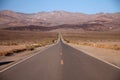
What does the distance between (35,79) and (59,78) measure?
1.06 meters

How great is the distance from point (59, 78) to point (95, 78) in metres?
1.60

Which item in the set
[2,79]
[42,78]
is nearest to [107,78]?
[42,78]

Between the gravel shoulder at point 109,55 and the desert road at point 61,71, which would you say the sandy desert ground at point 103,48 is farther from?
the desert road at point 61,71

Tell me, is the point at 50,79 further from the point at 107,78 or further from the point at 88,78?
the point at 107,78

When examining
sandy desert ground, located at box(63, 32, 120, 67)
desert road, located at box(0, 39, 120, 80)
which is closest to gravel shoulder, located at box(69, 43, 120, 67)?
sandy desert ground, located at box(63, 32, 120, 67)

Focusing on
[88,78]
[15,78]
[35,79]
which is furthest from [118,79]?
[15,78]

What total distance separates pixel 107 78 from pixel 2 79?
4657mm

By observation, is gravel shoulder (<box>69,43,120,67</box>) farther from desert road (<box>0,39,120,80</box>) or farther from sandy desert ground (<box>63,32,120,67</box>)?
desert road (<box>0,39,120,80</box>)

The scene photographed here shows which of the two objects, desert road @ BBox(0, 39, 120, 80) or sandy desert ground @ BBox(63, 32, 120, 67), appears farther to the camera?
sandy desert ground @ BBox(63, 32, 120, 67)

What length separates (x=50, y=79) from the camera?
10.4 meters

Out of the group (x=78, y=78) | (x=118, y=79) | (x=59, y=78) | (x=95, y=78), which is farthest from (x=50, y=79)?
(x=118, y=79)

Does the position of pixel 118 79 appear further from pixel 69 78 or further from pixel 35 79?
pixel 35 79

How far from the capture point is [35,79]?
10.4 meters

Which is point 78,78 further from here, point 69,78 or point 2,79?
point 2,79
